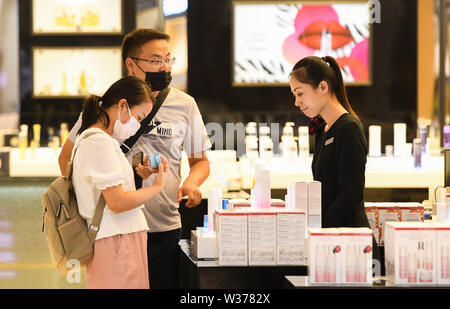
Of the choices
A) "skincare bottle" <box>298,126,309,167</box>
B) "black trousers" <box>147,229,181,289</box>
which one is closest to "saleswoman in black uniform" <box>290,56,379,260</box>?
"black trousers" <box>147,229,181,289</box>

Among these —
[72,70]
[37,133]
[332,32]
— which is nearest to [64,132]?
[37,133]

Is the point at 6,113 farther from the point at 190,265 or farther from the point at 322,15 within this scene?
the point at 190,265

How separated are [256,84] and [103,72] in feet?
4.16

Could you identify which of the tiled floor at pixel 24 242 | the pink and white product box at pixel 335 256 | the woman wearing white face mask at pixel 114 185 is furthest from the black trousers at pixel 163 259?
the tiled floor at pixel 24 242

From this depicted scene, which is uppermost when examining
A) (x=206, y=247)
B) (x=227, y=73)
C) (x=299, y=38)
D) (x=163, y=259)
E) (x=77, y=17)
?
(x=77, y=17)

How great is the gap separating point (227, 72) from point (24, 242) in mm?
2302

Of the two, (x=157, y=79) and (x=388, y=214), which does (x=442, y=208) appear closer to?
(x=388, y=214)

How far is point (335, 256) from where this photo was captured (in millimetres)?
2447

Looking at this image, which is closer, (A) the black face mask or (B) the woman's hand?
(B) the woman's hand

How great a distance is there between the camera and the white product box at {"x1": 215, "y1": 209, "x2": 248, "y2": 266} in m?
2.70

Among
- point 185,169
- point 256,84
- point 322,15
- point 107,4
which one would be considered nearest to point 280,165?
point 185,169

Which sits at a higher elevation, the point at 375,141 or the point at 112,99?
the point at 112,99

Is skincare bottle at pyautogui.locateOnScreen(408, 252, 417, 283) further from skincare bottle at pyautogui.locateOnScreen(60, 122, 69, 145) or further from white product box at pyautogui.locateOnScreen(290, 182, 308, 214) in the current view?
skincare bottle at pyautogui.locateOnScreen(60, 122, 69, 145)

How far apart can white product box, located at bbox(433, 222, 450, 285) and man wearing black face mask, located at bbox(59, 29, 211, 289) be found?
3.44 ft
